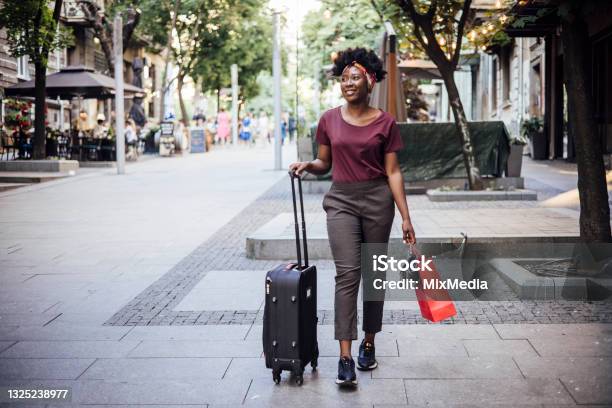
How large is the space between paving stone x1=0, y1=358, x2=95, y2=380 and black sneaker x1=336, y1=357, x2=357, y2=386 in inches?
57.2

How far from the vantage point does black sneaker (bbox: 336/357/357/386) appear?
4.36 metres

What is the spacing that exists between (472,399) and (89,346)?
2451mm

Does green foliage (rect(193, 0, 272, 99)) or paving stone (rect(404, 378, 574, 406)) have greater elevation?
green foliage (rect(193, 0, 272, 99))

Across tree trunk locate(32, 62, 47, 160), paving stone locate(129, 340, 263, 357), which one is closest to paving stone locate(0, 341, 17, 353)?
paving stone locate(129, 340, 263, 357)

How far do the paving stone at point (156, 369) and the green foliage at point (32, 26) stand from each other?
16.8 metres

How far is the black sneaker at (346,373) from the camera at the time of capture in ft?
14.3

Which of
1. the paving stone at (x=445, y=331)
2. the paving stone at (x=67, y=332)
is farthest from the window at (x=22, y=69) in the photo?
the paving stone at (x=445, y=331)

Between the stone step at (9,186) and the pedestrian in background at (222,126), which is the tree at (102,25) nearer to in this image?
the pedestrian in background at (222,126)

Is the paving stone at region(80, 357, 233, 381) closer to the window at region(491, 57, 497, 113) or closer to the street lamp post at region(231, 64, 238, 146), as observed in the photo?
the window at region(491, 57, 497, 113)

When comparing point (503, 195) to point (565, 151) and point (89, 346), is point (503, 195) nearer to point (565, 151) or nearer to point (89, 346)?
point (89, 346)

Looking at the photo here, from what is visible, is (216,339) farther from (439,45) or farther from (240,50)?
(240,50)

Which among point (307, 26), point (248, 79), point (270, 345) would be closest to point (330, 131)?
point (270, 345)

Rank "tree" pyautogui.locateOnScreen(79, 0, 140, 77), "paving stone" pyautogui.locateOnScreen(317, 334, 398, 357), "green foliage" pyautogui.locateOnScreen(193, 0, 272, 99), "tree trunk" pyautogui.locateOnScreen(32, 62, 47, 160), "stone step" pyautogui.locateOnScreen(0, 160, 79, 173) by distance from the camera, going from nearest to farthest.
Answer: "paving stone" pyautogui.locateOnScreen(317, 334, 398, 357), "stone step" pyautogui.locateOnScreen(0, 160, 79, 173), "tree trunk" pyautogui.locateOnScreen(32, 62, 47, 160), "tree" pyautogui.locateOnScreen(79, 0, 140, 77), "green foliage" pyautogui.locateOnScreen(193, 0, 272, 99)

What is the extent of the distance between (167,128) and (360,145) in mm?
29269
